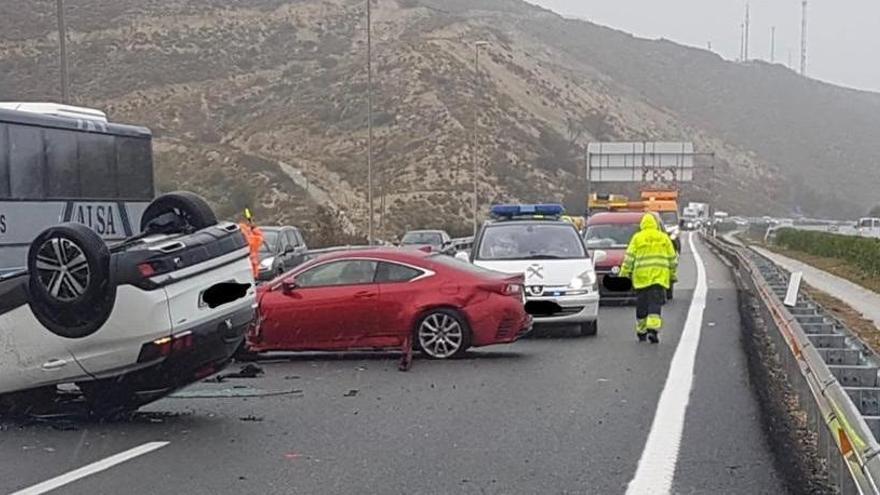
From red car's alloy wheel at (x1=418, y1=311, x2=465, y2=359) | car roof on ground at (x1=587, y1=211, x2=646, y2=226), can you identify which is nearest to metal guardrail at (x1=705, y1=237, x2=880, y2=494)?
red car's alloy wheel at (x1=418, y1=311, x2=465, y2=359)

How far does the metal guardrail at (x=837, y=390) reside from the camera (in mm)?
6074

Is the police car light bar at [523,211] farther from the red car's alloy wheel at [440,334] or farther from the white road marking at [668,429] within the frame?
the red car's alloy wheel at [440,334]

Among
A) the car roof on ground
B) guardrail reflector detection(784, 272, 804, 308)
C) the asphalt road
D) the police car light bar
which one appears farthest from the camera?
the car roof on ground

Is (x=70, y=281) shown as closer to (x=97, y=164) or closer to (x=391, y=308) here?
(x=391, y=308)

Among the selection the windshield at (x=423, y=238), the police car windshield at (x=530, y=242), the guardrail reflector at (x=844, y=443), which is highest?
the police car windshield at (x=530, y=242)

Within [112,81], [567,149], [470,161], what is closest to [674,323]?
[470,161]

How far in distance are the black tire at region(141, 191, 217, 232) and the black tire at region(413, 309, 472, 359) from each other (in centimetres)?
416

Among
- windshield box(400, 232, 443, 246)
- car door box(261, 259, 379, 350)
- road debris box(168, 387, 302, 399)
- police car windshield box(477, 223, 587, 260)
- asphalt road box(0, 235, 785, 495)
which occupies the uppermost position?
police car windshield box(477, 223, 587, 260)

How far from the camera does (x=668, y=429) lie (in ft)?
32.2

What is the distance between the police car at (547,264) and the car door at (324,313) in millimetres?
Result: 2878

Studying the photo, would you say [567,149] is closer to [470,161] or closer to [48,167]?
[470,161]

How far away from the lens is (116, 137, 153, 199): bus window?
22.0m

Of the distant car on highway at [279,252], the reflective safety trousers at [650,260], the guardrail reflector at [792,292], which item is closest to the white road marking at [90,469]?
the reflective safety trousers at [650,260]

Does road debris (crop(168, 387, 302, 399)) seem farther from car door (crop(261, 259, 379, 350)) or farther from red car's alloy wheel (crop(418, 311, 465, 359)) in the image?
red car's alloy wheel (crop(418, 311, 465, 359))
